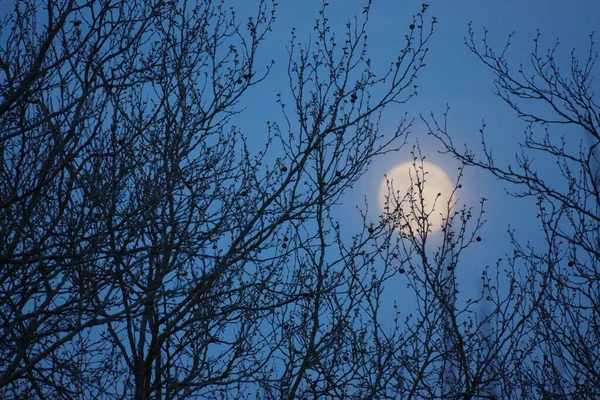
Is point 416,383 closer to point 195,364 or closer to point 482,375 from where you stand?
point 482,375

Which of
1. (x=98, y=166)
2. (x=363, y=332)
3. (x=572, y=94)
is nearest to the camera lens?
(x=98, y=166)

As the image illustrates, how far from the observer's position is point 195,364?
6.20 m

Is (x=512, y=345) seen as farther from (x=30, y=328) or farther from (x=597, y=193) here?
(x=30, y=328)

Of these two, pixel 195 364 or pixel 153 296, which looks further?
pixel 195 364

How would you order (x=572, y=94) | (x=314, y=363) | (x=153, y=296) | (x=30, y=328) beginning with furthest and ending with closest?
(x=572, y=94) → (x=314, y=363) → (x=30, y=328) → (x=153, y=296)

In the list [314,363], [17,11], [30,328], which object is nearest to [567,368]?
[314,363]

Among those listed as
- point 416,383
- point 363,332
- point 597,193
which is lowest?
point 416,383

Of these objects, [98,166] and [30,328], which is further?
[98,166]

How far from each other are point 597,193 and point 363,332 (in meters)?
2.94

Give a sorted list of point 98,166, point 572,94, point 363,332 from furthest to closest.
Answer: point 363,332 < point 572,94 < point 98,166

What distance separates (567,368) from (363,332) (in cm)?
224

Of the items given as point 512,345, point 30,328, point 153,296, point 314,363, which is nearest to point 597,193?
point 512,345

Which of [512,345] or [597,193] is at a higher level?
[597,193]

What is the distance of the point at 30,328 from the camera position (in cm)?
445
